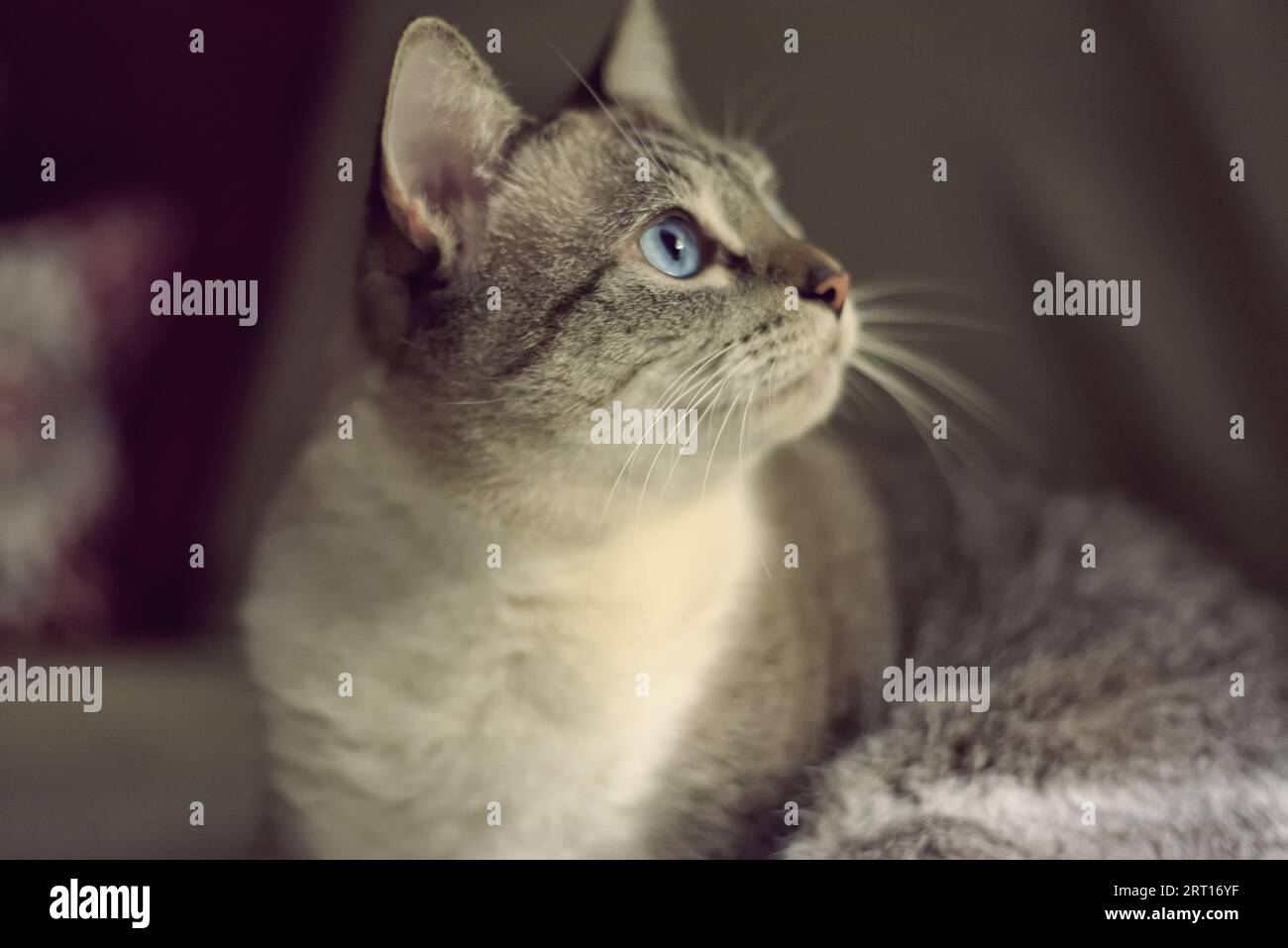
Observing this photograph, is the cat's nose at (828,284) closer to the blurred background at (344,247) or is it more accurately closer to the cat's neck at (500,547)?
the cat's neck at (500,547)

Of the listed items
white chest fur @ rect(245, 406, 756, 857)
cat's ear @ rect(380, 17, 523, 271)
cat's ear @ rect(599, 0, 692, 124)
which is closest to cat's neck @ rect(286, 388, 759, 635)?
white chest fur @ rect(245, 406, 756, 857)

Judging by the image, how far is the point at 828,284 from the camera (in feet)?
3.91

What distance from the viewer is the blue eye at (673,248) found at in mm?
1204

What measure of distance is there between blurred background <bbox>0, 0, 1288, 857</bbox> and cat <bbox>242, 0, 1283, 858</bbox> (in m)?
0.16

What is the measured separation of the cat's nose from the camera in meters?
1.19

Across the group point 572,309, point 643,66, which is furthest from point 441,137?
point 643,66

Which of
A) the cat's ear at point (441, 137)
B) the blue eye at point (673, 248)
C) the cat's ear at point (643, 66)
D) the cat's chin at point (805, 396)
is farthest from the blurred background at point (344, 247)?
the cat's chin at point (805, 396)

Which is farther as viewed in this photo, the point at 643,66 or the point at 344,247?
the point at 344,247

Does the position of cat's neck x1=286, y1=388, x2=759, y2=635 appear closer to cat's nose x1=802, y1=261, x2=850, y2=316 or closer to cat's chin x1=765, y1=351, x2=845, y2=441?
cat's chin x1=765, y1=351, x2=845, y2=441

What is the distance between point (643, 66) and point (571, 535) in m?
0.64

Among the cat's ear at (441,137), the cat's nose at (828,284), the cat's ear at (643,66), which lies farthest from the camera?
the cat's ear at (643,66)

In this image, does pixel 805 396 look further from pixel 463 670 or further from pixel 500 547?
pixel 463 670

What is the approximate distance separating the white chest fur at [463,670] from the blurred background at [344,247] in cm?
18
